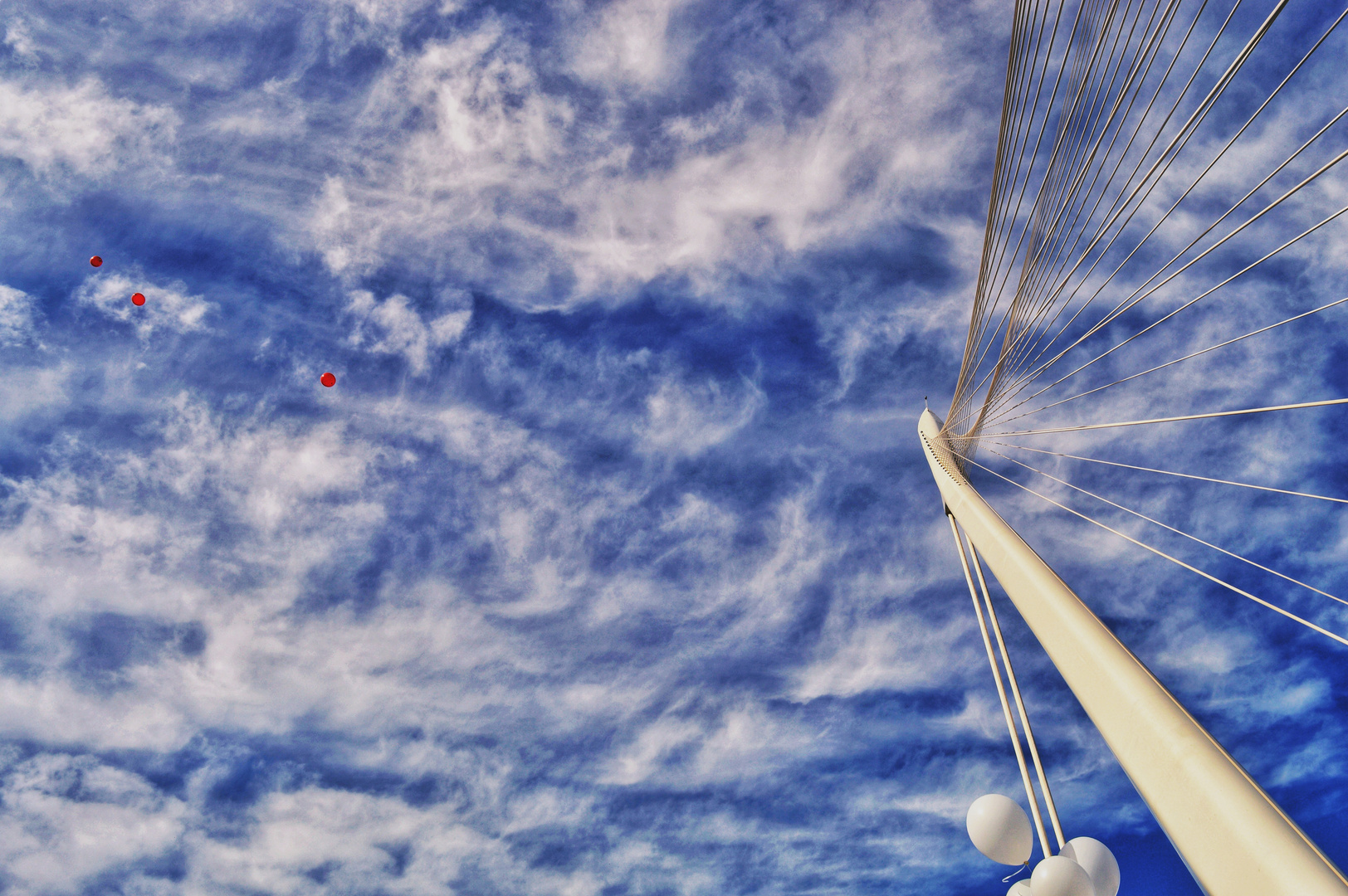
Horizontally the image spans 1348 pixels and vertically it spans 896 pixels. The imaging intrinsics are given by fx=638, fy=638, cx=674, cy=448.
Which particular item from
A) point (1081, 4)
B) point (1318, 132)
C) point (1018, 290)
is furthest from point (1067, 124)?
point (1318, 132)

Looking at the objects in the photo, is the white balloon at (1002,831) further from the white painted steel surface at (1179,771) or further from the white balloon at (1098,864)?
the white painted steel surface at (1179,771)

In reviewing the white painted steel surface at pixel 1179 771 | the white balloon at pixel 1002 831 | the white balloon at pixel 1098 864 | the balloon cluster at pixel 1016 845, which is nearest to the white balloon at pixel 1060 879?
the balloon cluster at pixel 1016 845

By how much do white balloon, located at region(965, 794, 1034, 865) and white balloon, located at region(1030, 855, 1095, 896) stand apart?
1163 mm

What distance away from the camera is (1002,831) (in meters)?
7.20

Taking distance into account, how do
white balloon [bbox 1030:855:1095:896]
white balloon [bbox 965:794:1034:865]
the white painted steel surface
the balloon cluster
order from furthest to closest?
white balloon [bbox 965:794:1034:865] → the balloon cluster → white balloon [bbox 1030:855:1095:896] → the white painted steel surface

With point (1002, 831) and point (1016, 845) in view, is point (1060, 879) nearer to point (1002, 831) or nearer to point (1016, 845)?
point (1002, 831)

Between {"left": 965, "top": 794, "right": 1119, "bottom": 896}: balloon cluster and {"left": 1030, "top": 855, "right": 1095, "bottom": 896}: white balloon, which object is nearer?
{"left": 1030, "top": 855, "right": 1095, "bottom": 896}: white balloon

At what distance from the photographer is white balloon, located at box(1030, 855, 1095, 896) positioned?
598cm

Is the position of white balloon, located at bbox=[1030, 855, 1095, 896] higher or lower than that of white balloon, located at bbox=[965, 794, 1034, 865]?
lower

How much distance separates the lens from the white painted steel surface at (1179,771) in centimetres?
331

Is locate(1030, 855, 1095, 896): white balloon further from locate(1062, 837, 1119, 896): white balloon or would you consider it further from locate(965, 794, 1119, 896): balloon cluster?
locate(1062, 837, 1119, 896): white balloon

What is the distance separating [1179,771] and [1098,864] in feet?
13.3

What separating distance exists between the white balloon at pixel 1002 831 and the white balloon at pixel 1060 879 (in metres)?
1.16

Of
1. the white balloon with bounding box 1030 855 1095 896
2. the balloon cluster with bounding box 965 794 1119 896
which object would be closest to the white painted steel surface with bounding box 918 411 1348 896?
the white balloon with bounding box 1030 855 1095 896
